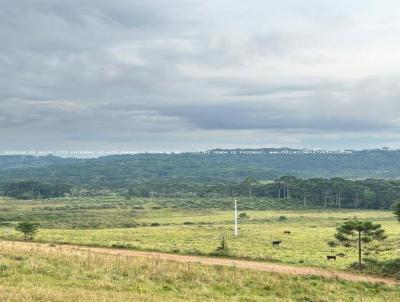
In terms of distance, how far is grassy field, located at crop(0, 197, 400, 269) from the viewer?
42.3 metres

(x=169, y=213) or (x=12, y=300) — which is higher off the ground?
(x=12, y=300)

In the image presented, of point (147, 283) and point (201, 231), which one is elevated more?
point (147, 283)

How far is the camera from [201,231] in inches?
2985

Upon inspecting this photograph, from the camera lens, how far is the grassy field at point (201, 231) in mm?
42281

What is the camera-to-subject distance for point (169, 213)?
131 m

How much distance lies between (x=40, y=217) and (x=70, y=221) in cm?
1113

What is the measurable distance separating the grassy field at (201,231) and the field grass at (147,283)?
8.07 m

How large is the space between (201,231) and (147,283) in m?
54.7

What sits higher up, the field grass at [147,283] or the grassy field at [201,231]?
the field grass at [147,283]

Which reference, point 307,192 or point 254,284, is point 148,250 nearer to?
point 254,284

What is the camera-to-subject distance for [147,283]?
848 inches

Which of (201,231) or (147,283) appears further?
(201,231)

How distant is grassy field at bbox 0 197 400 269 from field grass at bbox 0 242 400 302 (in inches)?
318

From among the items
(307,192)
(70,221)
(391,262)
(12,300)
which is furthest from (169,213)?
(12,300)
